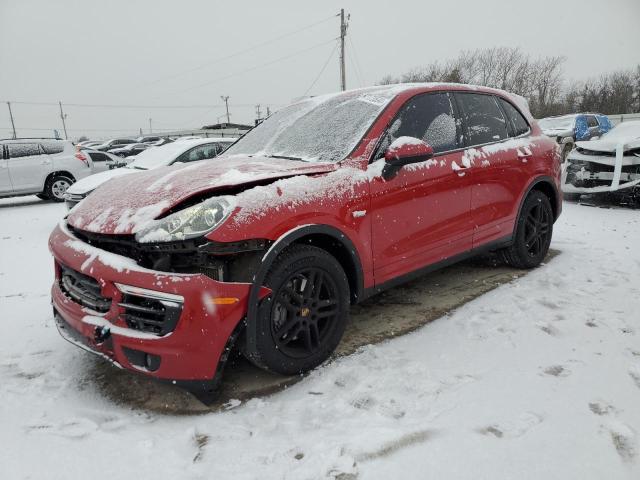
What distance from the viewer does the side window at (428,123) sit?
301 centimetres

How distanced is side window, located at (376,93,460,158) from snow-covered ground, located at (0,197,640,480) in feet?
4.20

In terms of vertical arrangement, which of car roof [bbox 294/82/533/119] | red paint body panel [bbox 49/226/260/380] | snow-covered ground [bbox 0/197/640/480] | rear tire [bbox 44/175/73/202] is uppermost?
car roof [bbox 294/82/533/119]

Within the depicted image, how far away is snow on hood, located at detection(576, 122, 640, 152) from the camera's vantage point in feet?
23.8

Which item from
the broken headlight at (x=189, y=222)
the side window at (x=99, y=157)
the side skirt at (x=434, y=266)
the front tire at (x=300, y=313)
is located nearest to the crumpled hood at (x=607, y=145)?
the side skirt at (x=434, y=266)

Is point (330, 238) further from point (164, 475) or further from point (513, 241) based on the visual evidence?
point (513, 241)


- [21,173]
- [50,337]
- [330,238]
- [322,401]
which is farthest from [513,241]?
[21,173]

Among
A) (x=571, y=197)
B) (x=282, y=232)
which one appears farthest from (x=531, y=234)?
(x=571, y=197)

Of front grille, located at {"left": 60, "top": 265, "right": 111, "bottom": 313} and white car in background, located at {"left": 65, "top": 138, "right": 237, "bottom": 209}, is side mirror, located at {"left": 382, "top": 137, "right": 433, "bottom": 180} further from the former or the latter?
white car in background, located at {"left": 65, "top": 138, "right": 237, "bottom": 209}

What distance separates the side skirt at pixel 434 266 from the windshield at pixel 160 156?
18.1ft

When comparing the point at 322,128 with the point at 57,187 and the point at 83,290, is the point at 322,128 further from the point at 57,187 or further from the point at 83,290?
the point at 57,187

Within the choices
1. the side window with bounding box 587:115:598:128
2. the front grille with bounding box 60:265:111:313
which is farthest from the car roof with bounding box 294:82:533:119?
the side window with bounding box 587:115:598:128

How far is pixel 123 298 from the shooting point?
6.90 ft

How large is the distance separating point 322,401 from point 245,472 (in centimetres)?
57

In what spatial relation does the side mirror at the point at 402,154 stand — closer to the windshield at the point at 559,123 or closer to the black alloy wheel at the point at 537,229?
the black alloy wheel at the point at 537,229
